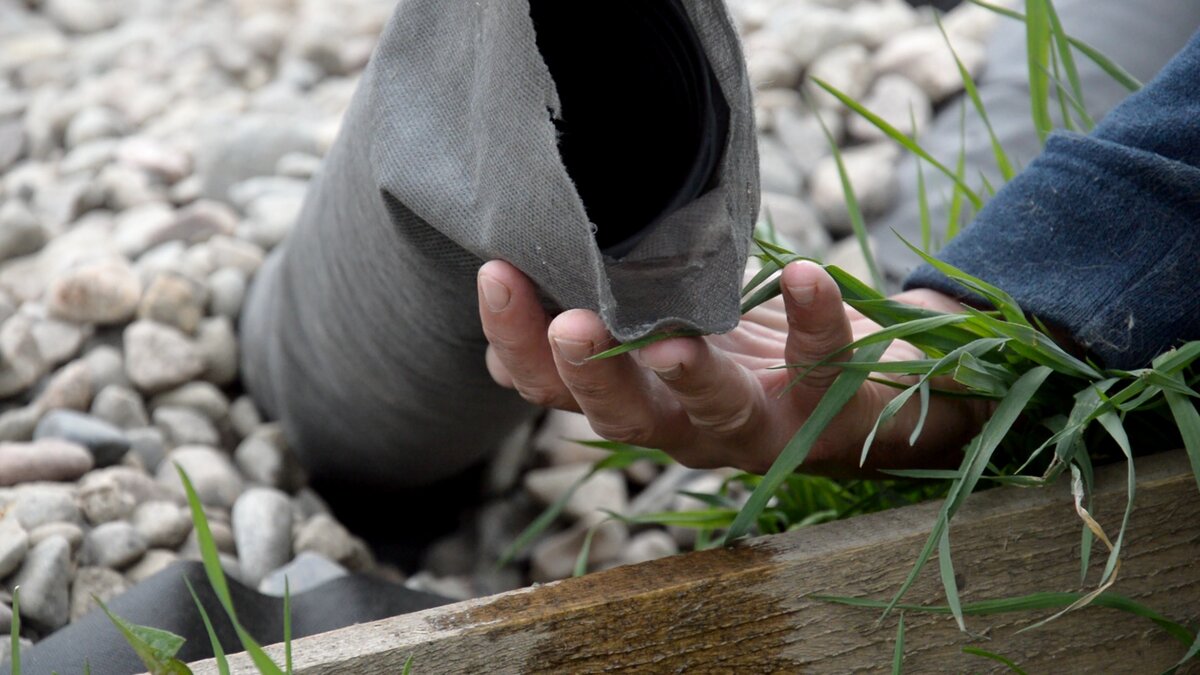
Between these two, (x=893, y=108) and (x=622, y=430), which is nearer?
(x=622, y=430)

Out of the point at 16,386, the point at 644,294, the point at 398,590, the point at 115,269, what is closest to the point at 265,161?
the point at 115,269

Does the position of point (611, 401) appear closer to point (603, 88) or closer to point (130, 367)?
point (603, 88)

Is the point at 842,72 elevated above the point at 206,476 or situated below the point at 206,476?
above

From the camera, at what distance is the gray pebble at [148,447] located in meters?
1.41

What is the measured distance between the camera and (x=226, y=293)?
1729 mm

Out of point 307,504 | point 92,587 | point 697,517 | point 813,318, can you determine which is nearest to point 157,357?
point 307,504

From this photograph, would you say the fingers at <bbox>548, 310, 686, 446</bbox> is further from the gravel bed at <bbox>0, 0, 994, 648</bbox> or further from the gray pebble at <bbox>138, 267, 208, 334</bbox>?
the gray pebble at <bbox>138, 267, 208, 334</bbox>

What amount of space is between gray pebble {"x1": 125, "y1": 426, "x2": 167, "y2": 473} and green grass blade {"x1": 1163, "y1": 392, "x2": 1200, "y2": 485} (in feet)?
3.72

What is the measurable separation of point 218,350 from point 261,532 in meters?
0.43

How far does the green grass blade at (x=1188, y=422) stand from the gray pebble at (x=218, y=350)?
1.28 metres

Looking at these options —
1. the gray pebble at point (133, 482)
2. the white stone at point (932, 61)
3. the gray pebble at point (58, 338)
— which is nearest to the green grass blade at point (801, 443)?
the gray pebble at point (133, 482)

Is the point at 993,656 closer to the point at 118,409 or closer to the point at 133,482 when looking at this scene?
the point at 133,482

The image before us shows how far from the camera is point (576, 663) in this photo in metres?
0.74

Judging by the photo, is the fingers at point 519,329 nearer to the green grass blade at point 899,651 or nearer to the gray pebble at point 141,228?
the green grass blade at point 899,651
